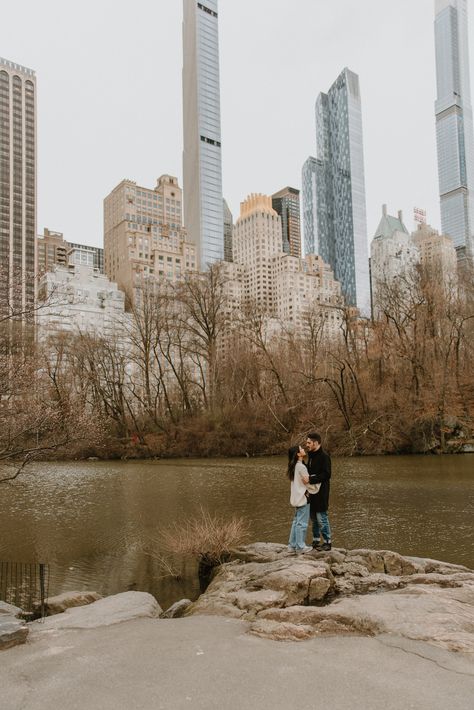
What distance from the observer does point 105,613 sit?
7145 millimetres

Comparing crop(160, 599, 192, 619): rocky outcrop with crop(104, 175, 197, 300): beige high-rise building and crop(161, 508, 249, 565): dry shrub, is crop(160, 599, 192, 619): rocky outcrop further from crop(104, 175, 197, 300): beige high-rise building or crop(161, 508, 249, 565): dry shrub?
crop(104, 175, 197, 300): beige high-rise building

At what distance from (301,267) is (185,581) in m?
104

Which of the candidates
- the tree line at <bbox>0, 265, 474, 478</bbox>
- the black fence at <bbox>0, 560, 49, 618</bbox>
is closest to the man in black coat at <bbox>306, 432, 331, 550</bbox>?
the black fence at <bbox>0, 560, 49, 618</bbox>

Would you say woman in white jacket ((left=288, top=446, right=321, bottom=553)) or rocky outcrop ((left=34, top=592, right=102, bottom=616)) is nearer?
rocky outcrop ((left=34, top=592, right=102, bottom=616))

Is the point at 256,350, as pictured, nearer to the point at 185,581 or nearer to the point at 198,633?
the point at 185,581

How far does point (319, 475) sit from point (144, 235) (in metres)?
123

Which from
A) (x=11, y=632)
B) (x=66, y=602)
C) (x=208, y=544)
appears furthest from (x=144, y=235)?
(x=11, y=632)

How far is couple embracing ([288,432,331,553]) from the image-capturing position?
31.0ft

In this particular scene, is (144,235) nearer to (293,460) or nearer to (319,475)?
(293,460)

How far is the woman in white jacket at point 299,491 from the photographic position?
9469 mm

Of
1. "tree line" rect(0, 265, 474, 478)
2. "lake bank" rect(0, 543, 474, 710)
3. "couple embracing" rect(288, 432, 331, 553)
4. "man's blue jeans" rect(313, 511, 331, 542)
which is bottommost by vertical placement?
"lake bank" rect(0, 543, 474, 710)

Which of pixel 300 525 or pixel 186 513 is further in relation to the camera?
pixel 186 513

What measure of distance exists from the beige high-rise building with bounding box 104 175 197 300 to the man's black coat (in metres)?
88.3

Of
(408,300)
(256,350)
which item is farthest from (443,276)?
(256,350)
